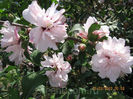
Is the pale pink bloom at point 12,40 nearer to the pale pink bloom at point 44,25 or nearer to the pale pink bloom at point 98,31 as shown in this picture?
the pale pink bloom at point 44,25

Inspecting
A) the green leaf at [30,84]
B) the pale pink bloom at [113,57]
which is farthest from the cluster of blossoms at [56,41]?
the green leaf at [30,84]

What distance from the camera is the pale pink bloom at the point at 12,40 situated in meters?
1.12

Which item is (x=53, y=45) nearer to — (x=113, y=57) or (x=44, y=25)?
(x=44, y=25)

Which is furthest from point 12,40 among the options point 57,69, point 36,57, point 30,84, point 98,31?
point 98,31

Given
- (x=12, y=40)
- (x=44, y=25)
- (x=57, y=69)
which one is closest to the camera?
(x=44, y=25)

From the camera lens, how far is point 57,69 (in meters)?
1.36

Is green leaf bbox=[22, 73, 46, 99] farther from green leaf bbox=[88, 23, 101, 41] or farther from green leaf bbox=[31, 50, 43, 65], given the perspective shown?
green leaf bbox=[88, 23, 101, 41]

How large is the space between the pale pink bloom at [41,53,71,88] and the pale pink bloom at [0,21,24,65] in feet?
0.66

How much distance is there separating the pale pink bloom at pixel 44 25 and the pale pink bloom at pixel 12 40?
17cm

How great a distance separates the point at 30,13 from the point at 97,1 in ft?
7.88

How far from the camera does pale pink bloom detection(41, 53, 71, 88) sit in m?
1.31

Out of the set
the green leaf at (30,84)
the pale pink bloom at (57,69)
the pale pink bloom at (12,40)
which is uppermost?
the pale pink bloom at (12,40)

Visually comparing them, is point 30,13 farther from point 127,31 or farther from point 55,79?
point 127,31

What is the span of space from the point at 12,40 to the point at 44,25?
25cm
